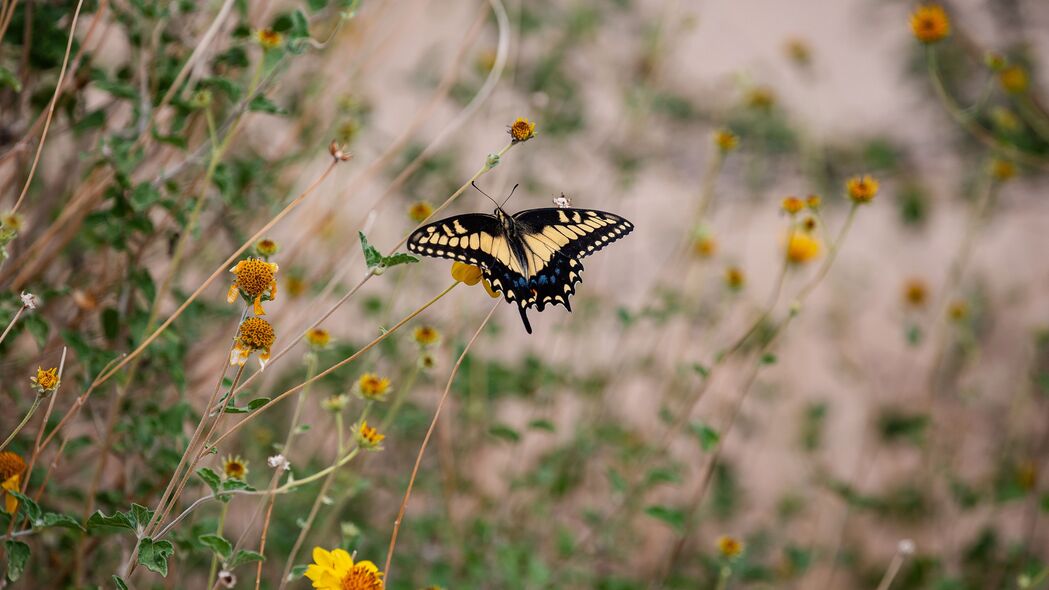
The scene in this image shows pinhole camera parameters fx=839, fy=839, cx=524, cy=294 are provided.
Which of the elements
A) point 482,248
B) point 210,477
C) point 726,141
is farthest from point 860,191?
point 210,477

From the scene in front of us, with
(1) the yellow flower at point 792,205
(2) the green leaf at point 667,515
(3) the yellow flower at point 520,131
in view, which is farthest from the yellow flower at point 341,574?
(1) the yellow flower at point 792,205

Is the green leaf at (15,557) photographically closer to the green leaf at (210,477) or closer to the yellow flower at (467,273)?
the green leaf at (210,477)

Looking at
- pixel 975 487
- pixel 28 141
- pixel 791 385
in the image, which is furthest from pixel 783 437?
pixel 28 141

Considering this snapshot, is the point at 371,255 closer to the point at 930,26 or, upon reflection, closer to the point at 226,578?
the point at 226,578

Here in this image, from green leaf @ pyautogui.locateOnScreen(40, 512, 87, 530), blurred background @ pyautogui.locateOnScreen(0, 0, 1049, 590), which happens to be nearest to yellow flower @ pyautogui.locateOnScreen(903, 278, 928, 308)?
blurred background @ pyautogui.locateOnScreen(0, 0, 1049, 590)

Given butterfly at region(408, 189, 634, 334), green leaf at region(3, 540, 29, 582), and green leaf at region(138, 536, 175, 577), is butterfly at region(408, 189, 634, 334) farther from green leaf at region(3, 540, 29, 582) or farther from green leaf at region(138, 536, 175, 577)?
green leaf at region(3, 540, 29, 582)

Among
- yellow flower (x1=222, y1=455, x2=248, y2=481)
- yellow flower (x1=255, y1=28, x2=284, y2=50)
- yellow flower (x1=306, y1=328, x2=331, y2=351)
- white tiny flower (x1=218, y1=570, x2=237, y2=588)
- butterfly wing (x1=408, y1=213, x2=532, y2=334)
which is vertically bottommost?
white tiny flower (x1=218, y1=570, x2=237, y2=588)
